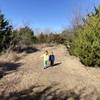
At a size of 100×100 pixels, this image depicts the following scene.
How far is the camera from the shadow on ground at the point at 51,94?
40.5 feet

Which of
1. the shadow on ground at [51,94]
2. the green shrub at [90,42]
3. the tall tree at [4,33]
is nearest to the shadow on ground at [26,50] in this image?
the tall tree at [4,33]

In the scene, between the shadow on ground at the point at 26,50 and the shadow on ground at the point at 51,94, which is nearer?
the shadow on ground at the point at 51,94

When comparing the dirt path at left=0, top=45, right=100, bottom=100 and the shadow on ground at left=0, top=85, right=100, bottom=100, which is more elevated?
the dirt path at left=0, top=45, right=100, bottom=100

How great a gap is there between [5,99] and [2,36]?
17317mm

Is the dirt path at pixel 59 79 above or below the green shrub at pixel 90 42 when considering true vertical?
below

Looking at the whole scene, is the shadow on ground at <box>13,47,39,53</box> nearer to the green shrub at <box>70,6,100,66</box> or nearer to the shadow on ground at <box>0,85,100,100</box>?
the green shrub at <box>70,6,100,66</box>

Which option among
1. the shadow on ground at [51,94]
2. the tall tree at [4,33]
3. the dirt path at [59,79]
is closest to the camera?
the shadow on ground at [51,94]

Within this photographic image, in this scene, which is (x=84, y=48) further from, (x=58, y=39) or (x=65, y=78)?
(x=58, y=39)

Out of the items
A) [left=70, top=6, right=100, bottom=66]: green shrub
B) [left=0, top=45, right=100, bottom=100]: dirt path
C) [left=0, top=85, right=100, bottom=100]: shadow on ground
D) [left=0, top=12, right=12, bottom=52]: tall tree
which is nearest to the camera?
[left=0, top=85, right=100, bottom=100]: shadow on ground

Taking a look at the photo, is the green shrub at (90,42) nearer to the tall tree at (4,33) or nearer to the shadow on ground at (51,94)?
A: the shadow on ground at (51,94)

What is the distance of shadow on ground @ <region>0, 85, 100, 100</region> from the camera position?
40.5ft

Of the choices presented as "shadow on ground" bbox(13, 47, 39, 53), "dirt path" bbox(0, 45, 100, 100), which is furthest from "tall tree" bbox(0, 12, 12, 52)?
"dirt path" bbox(0, 45, 100, 100)

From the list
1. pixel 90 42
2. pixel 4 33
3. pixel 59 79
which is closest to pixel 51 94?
pixel 59 79

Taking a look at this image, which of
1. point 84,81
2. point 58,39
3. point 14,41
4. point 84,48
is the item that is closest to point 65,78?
point 84,81
